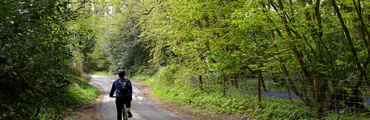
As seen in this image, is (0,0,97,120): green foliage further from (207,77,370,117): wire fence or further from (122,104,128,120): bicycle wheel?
(207,77,370,117): wire fence

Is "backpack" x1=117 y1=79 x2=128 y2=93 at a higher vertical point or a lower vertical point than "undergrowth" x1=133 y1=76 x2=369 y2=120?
higher

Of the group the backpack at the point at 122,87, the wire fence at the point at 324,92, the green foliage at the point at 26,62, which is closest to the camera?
the green foliage at the point at 26,62

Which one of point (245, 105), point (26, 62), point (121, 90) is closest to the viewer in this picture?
point (26, 62)

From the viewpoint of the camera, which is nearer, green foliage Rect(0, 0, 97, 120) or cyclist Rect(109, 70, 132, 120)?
green foliage Rect(0, 0, 97, 120)

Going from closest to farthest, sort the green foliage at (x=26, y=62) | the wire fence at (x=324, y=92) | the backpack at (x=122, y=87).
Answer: the green foliage at (x=26, y=62), the wire fence at (x=324, y=92), the backpack at (x=122, y=87)

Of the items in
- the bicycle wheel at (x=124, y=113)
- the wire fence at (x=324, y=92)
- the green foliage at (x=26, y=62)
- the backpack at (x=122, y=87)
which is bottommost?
the bicycle wheel at (x=124, y=113)

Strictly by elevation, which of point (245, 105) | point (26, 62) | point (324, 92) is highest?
point (26, 62)

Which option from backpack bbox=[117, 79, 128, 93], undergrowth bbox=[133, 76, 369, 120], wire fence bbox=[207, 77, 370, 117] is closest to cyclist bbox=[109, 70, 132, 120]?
backpack bbox=[117, 79, 128, 93]

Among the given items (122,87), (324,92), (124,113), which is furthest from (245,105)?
(122,87)

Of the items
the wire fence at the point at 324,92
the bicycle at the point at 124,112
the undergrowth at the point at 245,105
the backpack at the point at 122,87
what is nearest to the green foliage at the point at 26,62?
the backpack at the point at 122,87

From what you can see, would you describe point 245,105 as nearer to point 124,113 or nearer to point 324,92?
point 324,92

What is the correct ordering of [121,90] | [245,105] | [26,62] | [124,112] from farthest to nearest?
[245,105] < [124,112] < [121,90] < [26,62]

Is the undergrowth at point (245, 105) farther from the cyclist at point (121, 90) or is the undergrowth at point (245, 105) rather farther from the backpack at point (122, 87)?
the backpack at point (122, 87)

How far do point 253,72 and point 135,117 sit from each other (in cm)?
471
